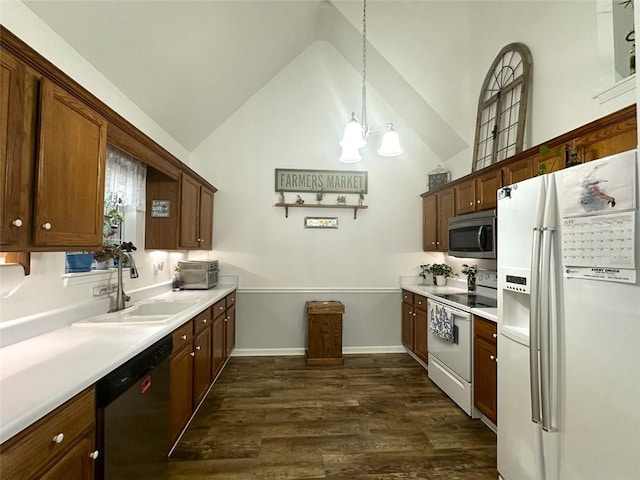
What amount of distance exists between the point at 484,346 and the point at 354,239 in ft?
6.99

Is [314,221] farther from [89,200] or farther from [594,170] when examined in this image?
[594,170]

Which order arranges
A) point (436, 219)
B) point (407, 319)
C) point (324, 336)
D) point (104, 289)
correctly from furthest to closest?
point (407, 319) → point (436, 219) → point (324, 336) → point (104, 289)

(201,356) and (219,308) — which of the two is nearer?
(201,356)

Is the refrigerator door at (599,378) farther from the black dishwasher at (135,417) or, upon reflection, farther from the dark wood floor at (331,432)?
the black dishwasher at (135,417)

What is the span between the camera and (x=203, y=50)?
2.50 metres

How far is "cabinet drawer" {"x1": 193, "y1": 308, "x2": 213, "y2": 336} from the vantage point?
2.25 m

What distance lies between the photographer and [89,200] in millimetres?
1469

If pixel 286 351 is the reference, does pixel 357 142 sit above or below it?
above

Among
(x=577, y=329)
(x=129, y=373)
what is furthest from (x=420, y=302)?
(x=129, y=373)

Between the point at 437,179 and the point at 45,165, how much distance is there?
3934 mm

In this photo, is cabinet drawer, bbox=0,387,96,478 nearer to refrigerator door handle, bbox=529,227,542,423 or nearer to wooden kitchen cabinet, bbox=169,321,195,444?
wooden kitchen cabinet, bbox=169,321,195,444

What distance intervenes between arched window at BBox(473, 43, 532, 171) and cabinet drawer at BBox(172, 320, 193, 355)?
10.7 feet

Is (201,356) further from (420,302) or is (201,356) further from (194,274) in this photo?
(420,302)

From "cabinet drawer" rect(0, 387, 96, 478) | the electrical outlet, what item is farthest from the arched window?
the electrical outlet
